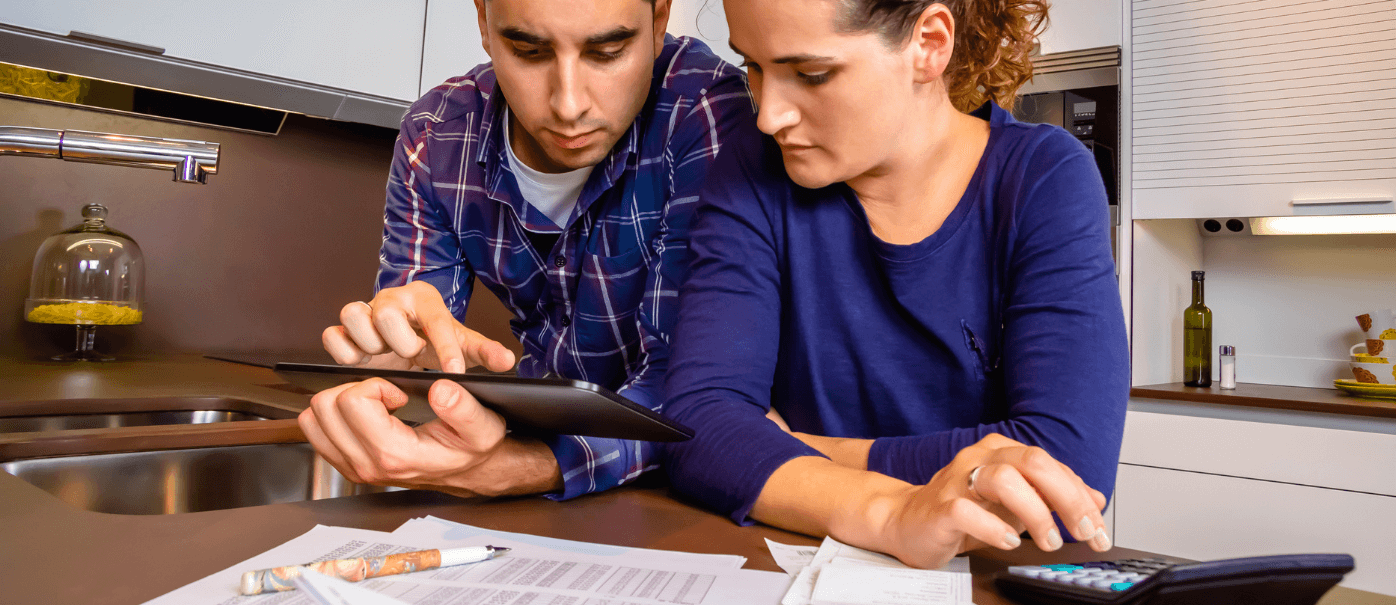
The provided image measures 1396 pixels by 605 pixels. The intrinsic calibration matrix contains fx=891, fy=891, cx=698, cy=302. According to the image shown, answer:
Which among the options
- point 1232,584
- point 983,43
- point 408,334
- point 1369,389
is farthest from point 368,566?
point 1369,389

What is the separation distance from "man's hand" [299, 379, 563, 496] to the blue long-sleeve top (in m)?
0.14

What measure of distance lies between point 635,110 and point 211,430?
60 centimetres

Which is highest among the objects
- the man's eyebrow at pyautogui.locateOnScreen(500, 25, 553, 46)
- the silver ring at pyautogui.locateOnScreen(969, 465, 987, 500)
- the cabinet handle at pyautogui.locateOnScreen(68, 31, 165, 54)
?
the cabinet handle at pyautogui.locateOnScreen(68, 31, 165, 54)

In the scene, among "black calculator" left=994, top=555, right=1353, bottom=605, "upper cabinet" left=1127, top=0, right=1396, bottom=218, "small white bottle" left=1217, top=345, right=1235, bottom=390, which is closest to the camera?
"black calculator" left=994, top=555, right=1353, bottom=605

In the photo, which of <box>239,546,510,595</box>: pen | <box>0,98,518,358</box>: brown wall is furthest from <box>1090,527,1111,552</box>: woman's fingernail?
<box>0,98,518,358</box>: brown wall

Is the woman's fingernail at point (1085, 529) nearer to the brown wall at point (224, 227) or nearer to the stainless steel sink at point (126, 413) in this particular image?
the stainless steel sink at point (126, 413)

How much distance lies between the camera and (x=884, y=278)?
0.90 m

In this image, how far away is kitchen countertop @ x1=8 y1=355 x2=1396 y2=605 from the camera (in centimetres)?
51

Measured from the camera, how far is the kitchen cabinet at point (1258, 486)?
1.87 meters

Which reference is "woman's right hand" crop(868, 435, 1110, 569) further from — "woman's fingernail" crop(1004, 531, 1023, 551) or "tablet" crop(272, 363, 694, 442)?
"tablet" crop(272, 363, 694, 442)

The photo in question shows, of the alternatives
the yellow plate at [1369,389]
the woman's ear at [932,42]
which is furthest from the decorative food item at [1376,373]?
the woman's ear at [932,42]

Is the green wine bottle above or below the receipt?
above

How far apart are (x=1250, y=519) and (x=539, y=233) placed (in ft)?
5.86

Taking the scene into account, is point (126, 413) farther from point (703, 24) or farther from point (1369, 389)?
point (1369, 389)
